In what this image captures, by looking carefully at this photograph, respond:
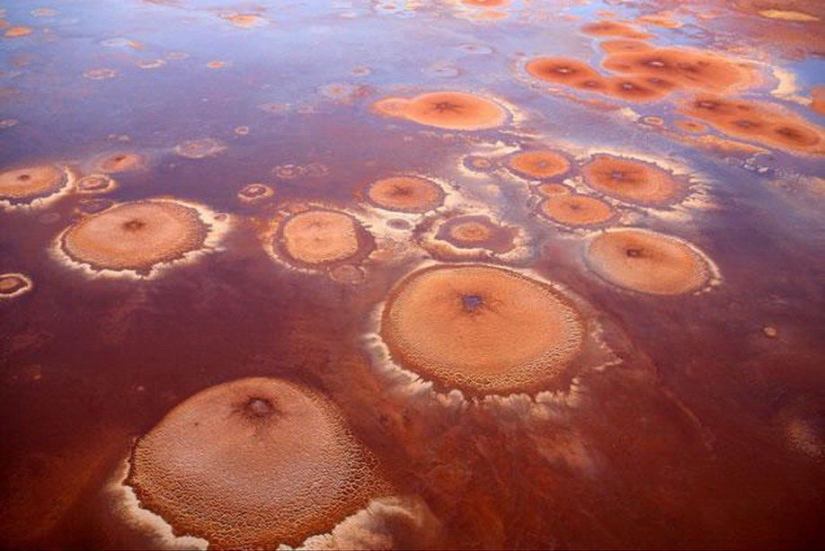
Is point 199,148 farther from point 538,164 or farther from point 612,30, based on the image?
point 612,30

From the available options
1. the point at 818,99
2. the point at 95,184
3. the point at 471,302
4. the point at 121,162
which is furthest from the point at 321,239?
the point at 818,99

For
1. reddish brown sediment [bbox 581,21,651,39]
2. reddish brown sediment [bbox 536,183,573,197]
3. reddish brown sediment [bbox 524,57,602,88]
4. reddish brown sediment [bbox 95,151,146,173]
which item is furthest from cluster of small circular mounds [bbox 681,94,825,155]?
reddish brown sediment [bbox 95,151,146,173]

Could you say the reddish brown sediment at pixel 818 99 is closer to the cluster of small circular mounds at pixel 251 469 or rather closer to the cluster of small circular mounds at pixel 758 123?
the cluster of small circular mounds at pixel 758 123

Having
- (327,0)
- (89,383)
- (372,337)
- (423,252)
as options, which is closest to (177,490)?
(89,383)

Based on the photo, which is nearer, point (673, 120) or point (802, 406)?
point (802, 406)

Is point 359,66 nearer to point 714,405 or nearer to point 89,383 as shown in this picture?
point 89,383

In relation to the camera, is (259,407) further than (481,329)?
No

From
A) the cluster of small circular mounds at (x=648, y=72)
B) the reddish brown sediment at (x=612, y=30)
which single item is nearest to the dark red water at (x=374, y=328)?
the cluster of small circular mounds at (x=648, y=72)
